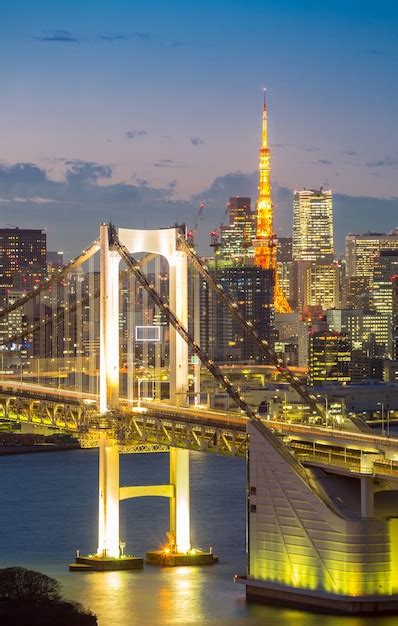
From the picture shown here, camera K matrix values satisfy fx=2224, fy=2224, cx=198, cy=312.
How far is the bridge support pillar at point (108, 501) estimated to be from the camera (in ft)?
99.8

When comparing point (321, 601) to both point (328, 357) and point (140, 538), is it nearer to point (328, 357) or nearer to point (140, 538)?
point (140, 538)

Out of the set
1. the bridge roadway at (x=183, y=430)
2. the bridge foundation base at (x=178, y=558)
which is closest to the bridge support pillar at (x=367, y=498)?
the bridge roadway at (x=183, y=430)

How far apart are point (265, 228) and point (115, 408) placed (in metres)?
72.2

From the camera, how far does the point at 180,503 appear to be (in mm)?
31125

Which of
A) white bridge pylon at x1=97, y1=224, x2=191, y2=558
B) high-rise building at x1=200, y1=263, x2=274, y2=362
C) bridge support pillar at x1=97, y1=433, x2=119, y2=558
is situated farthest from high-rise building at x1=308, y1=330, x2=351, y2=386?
bridge support pillar at x1=97, y1=433, x2=119, y2=558

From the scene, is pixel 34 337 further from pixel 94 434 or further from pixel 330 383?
pixel 94 434

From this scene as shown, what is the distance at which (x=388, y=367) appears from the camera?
85.4m

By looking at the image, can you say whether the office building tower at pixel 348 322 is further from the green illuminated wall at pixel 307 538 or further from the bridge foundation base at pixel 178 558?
the green illuminated wall at pixel 307 538

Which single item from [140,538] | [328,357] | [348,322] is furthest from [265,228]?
[140,538]

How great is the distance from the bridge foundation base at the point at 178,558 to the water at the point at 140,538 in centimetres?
22

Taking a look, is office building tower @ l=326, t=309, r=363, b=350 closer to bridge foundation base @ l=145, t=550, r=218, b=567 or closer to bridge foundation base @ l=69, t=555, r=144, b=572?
bridge foundation base @ l=145, t=550, r=218, b=567

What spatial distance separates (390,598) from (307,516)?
1417 mm

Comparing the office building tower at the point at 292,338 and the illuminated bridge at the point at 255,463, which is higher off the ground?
the office building tower at the point at 292,338

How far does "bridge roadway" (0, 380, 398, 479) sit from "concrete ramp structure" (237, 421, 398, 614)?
0.48m
